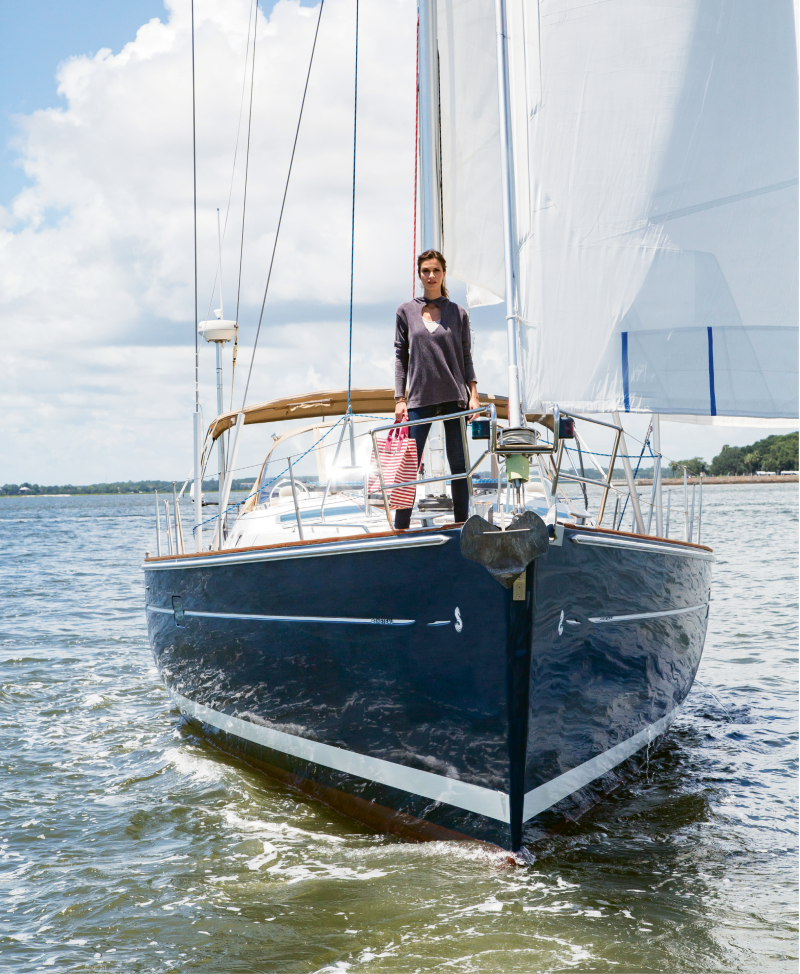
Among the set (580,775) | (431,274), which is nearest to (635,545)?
(580,775)

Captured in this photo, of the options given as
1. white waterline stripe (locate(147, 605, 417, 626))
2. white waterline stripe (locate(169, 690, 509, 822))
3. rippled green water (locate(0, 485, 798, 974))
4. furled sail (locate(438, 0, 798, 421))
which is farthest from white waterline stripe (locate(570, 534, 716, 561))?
rippled green water (locate(0, 485, 798, 974))

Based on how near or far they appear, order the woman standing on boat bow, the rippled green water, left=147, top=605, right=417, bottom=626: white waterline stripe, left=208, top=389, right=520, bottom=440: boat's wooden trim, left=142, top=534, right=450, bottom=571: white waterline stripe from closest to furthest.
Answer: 1. the rippled green water
2. left=142, top=534, right=450, bottom=571: white waterline stripe
3. left=147, top=605, right=417, bottom=626: white waterline stripe
4. the woman standing on boat bow
5. left=208, top=389, right=520, bottom=440: boat's wooden trim

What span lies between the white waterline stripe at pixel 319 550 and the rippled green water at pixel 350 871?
1.58m

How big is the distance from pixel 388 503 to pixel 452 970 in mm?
2246

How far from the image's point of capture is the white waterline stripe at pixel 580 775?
4.45 meters

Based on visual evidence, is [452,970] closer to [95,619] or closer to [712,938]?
[712,938]

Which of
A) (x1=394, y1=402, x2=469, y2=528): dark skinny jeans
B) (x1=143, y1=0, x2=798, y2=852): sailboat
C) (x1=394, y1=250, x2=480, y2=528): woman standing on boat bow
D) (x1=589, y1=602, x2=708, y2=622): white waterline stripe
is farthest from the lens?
(x1=394, y1=250, x2=480, y2=528): woman standing on boat bow

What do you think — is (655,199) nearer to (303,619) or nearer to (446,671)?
(446,671)

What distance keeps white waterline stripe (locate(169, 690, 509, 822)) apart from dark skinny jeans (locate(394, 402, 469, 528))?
1363mm

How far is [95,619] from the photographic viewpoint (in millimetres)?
13602

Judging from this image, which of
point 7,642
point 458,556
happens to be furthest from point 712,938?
point 7,642

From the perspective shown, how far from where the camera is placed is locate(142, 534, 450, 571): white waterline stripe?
4.36 m

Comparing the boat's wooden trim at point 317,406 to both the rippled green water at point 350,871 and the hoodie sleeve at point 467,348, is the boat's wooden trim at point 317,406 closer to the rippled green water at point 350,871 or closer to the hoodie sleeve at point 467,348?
the hoodie sleeve at point 467,348

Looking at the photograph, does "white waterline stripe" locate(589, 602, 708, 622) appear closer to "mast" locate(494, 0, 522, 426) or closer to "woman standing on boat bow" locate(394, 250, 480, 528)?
"woman standing on boat bow" locate(394, 250, 480, 528)
